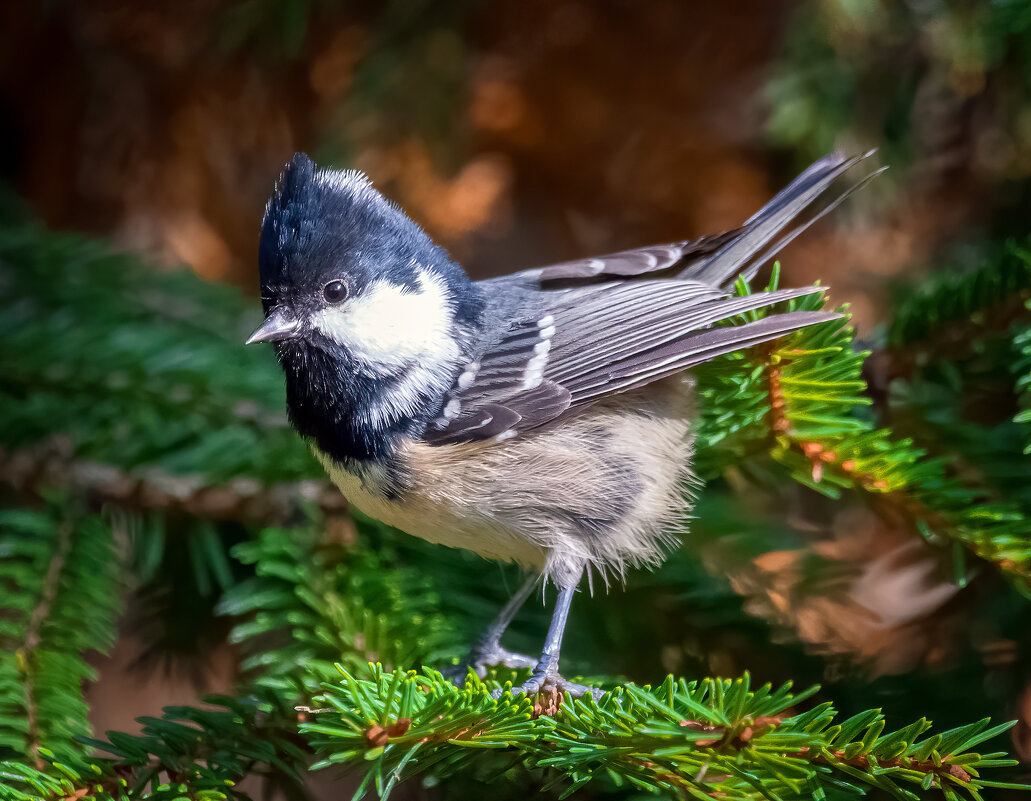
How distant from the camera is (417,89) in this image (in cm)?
163

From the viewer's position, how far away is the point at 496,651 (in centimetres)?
113

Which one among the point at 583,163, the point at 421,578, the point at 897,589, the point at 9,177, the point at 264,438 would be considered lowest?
the point at 897,589

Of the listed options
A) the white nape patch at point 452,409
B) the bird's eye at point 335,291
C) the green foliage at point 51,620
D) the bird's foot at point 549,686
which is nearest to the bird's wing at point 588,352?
the white nape patch at point 452,409

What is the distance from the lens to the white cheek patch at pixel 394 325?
1.05m

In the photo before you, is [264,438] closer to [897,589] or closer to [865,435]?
[865,435]

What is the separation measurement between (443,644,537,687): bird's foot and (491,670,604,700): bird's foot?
10cm

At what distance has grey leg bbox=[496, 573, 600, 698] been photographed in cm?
96

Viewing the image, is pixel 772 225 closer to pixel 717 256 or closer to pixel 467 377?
pixel 717 256

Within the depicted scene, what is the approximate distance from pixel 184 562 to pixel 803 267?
1466 millimetres

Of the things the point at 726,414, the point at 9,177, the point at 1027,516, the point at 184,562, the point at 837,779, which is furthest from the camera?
the point at 9,177

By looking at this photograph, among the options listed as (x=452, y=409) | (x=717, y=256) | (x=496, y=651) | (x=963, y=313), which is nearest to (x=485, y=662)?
(x=496, y=651)

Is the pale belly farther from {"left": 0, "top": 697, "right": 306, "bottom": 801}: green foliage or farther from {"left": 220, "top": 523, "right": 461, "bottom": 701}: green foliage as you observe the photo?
{"left": 0, "top": 697, "right": 306, "bottom": 801}: green foliage

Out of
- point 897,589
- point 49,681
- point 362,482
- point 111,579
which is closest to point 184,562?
point 111,579

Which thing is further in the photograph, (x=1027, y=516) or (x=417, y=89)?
(x=417, y=89)
